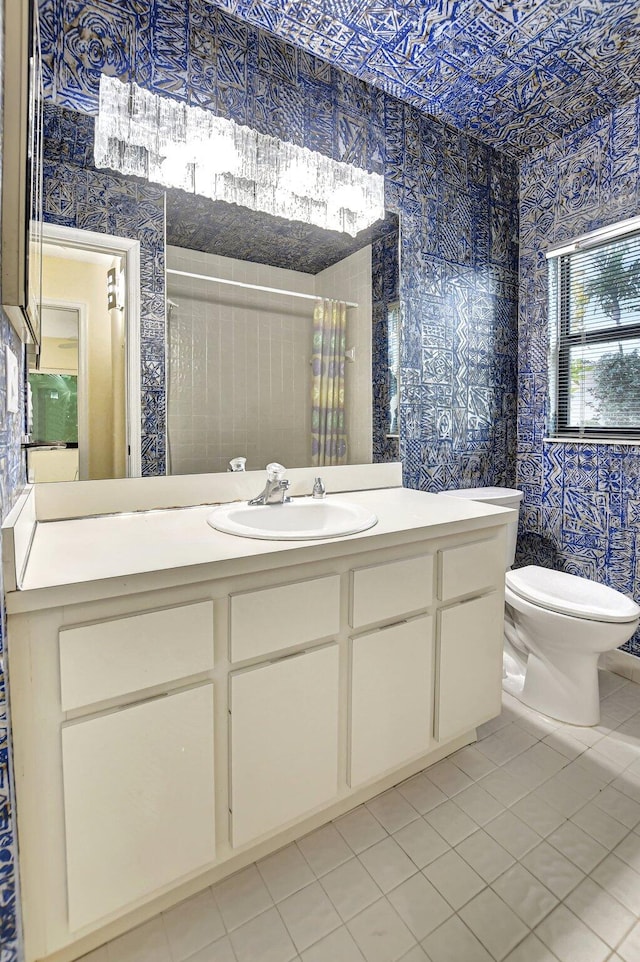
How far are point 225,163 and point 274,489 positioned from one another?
1.15m

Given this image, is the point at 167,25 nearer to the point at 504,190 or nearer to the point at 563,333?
the point at 504,190

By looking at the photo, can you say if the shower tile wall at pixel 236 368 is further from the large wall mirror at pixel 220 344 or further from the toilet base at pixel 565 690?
the toilet base at pixel 565 690

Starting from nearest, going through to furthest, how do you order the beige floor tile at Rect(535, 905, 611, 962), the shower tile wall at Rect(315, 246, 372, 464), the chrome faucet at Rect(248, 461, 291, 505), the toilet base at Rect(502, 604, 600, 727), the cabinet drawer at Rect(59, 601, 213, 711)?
the cabinet drawer at Rect(59, 601, 213, 711)
the beige floor tile at Rect(535, 905, 611, 962)
the chrome faucet at Rect(248, 461, 291, 505)
the toilet base at Rect(502, 604, 600, 727)
the shower tile wall at Rect(315, 246, 372, 464)

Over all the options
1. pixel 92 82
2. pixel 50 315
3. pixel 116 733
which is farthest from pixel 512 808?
pixel 92 82

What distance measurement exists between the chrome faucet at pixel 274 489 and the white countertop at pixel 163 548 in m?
0.18

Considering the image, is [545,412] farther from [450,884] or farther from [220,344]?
[450,884]

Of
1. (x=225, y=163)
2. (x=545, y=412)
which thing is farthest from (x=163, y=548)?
(x=545, y=412)

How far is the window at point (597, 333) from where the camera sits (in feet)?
7.06

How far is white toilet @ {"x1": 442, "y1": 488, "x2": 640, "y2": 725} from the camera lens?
1.68m

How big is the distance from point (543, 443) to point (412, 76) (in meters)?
1.74

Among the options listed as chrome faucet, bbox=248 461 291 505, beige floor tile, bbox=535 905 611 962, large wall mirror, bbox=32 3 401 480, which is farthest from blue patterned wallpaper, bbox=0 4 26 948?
beige floor tile, bbox=535 905 611 962

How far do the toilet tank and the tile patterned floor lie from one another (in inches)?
34.4

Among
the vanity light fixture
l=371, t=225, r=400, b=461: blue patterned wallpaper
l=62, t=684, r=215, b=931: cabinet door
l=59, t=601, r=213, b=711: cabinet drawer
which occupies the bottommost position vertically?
l=62, t=684, r=215, b=931: cabinet door

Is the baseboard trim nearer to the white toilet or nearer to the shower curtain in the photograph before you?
the white toilet
